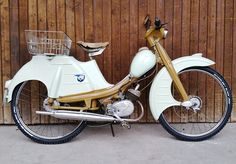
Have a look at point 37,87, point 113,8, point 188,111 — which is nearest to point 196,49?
point 188,111

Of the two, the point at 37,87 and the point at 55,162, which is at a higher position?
the point at 37,87

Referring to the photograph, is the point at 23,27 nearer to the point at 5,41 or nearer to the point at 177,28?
the point at 5,41

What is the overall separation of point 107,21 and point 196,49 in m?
1.06

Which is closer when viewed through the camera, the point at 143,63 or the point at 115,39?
the point at 143,63

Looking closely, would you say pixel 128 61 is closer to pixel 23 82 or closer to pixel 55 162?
pixel 23 82

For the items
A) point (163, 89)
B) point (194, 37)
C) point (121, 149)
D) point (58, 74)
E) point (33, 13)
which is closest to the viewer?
point (121, 149)

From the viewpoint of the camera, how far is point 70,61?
404cm

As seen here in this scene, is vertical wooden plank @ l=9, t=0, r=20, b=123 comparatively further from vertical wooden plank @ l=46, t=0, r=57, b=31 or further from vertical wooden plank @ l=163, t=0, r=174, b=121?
→ vertical wooden plank @ l=163, t=0, r=174, b=121

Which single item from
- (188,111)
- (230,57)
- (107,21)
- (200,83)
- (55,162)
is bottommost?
(55,162)

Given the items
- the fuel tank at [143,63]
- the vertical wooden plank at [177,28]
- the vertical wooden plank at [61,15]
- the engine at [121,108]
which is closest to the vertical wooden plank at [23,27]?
the vertical wooden plank at [61,15]

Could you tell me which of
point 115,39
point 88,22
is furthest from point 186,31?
point 88,22

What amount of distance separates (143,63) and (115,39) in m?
0.66

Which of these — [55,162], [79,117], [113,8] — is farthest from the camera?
[113,8]

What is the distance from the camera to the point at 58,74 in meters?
4.02
